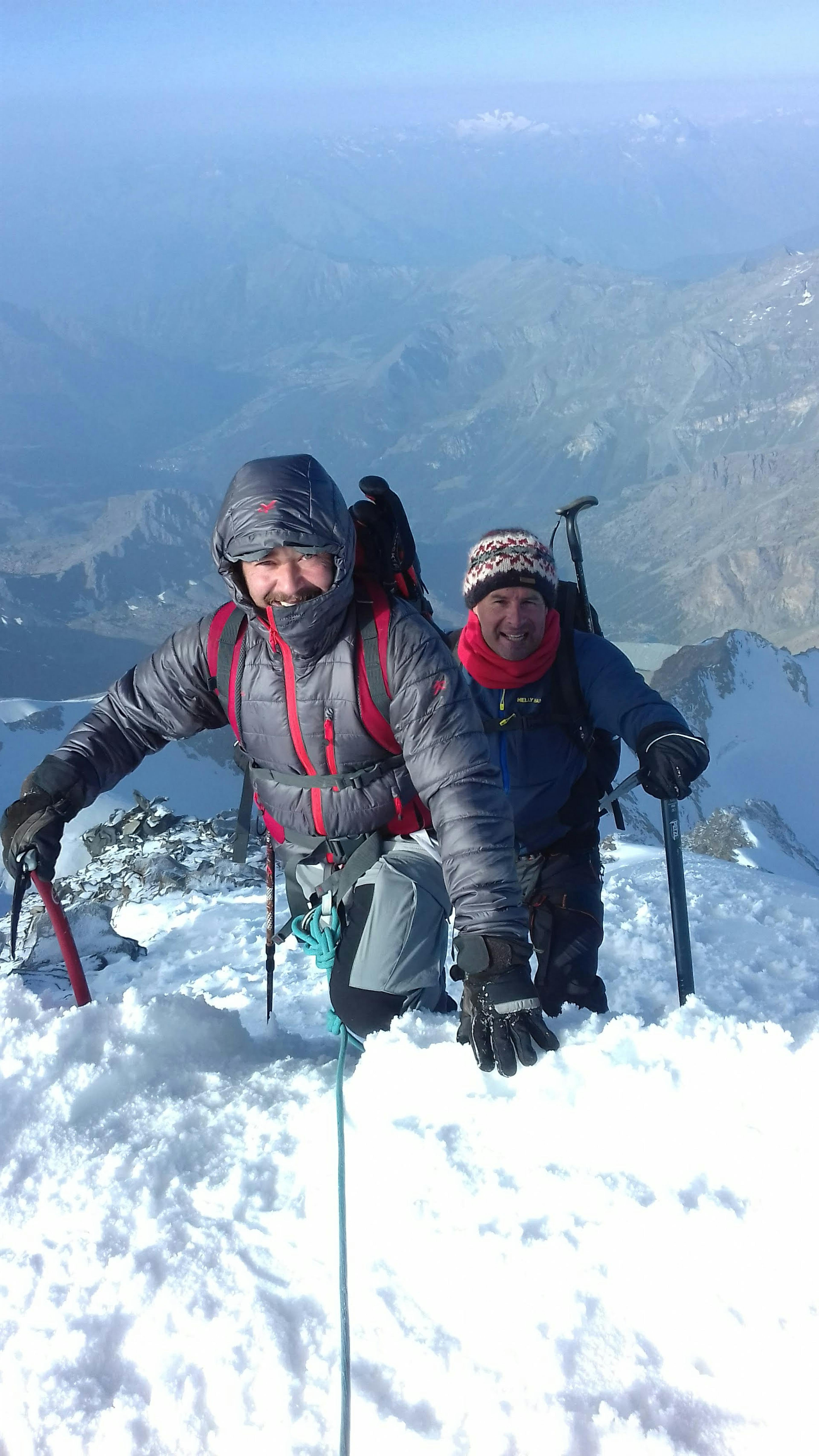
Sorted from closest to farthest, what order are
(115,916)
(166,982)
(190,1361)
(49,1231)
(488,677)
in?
(190,1361) < (49,1231) < (488,677) < (166,982) < (115,916)

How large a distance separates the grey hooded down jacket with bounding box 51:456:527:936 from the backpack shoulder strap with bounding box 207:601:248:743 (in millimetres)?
42

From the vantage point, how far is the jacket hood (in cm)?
356

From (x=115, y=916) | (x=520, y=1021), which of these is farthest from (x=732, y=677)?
(x=520, y=1021)

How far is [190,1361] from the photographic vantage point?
2629 mm

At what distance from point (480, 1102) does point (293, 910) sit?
1.74 meters

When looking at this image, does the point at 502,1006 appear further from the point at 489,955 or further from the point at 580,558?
the point at 580,558

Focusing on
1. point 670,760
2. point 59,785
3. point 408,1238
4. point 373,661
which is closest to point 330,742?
point 373,661

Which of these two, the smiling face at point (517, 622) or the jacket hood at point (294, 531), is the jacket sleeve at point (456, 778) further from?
the smiling face at point (517, 622)

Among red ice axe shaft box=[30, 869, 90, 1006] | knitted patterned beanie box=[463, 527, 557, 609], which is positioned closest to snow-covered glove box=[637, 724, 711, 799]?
knitted patterned beanie box=[463, 527, 557, 609]

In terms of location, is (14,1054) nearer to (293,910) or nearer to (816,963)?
(293,910)

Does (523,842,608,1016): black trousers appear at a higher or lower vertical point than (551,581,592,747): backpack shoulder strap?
lower

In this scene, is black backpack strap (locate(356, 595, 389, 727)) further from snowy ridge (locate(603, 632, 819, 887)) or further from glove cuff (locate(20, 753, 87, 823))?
snowy ridge (locate(603, 632, 819, 887))

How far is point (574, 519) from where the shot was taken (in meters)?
6.46

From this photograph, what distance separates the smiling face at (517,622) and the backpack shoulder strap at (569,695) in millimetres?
184
